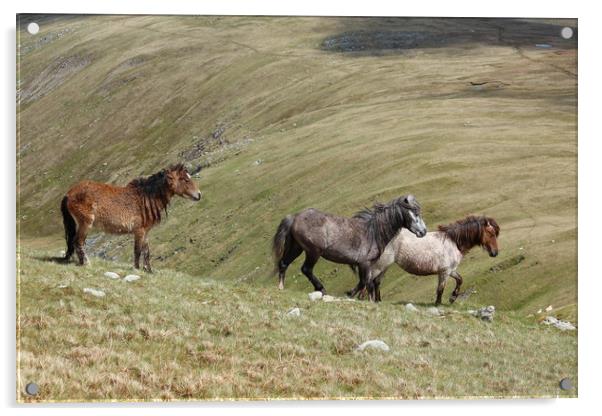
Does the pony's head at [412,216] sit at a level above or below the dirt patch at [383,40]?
below

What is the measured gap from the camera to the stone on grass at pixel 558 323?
19.4 metres

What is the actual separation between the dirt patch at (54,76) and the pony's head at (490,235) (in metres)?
9.98

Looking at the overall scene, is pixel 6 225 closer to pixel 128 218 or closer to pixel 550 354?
pixel 128 218

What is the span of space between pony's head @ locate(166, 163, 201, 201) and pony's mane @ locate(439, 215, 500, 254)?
18.9ft

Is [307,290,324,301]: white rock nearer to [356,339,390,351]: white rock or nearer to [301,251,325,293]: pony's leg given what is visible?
[301,251,325,293]: pony's leg

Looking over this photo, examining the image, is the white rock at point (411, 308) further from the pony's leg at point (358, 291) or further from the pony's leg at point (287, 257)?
the pony's leg at point (287, 257)

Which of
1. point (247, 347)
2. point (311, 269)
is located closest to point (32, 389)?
point (247, 347)

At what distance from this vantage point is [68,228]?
64.6 ft

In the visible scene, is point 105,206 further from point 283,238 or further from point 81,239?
point 283,238

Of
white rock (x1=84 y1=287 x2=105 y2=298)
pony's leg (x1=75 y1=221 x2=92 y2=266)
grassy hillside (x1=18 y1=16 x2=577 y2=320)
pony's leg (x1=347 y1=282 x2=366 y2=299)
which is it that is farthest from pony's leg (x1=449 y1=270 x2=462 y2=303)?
pony's leg (x1=75 y1=221 x2=92 y2=266)

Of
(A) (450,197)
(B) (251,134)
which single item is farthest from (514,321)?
(B) (251,134)

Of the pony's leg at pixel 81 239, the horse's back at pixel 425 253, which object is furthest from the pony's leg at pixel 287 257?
the pony's leg at pixel 81 239

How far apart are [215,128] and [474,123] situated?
24.6ft

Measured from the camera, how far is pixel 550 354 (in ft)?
61.9
